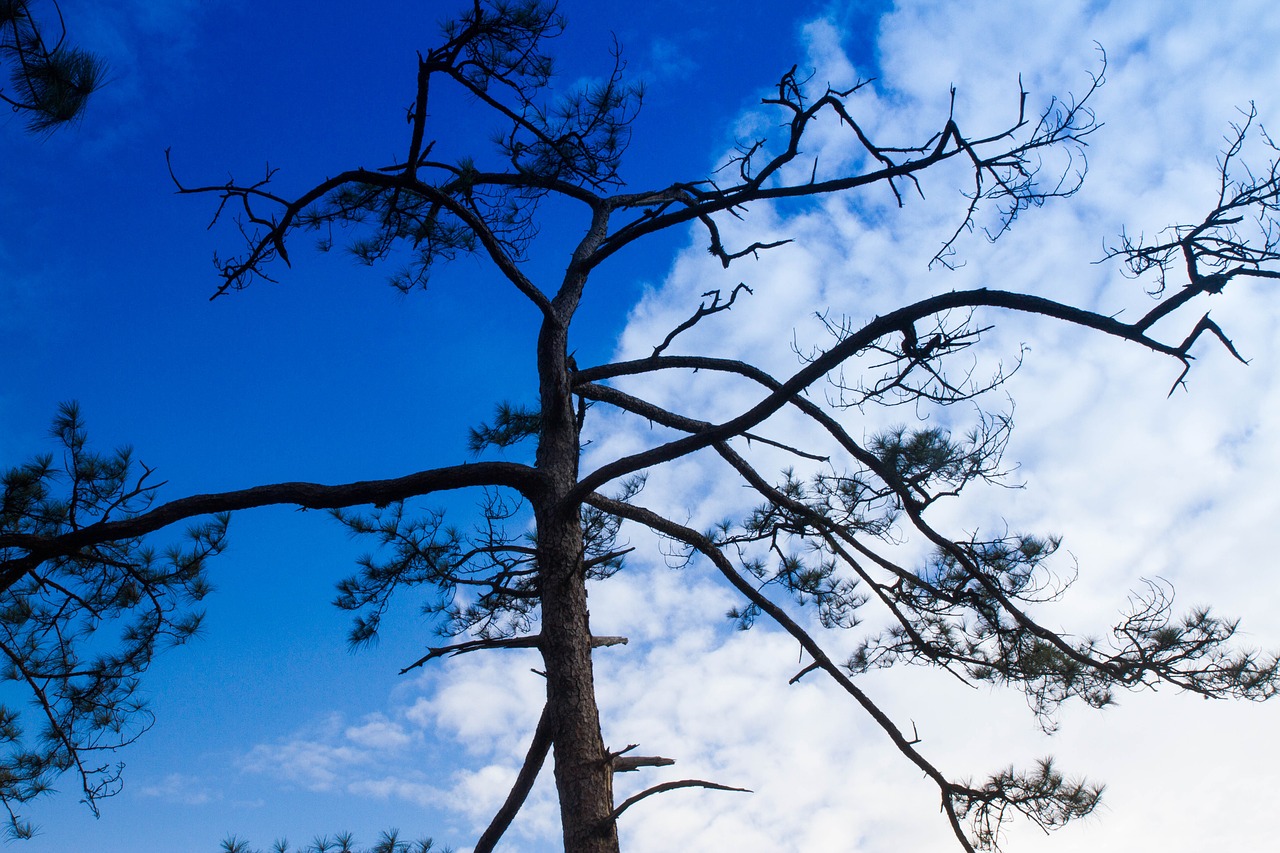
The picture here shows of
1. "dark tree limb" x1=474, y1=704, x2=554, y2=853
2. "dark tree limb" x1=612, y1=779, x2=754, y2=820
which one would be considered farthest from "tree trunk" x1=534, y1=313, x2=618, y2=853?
"dark tree limb" x1=474, y1=704, x2=554, y2=853

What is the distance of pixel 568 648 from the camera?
3.16 m

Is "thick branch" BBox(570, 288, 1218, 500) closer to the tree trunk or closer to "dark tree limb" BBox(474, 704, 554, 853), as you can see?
the tree trunk

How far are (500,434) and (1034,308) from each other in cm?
283

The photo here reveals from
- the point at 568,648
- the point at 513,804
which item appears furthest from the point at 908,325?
the point at 513,804

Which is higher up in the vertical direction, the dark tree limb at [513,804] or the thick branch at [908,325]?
the thick branch at [908,325]

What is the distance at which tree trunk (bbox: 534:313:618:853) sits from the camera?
9.61ft

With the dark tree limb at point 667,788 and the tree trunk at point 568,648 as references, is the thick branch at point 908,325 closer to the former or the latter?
the tree trunk at point 568,648

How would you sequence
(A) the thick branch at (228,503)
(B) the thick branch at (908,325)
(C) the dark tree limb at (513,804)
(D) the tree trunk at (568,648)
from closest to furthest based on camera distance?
(B) the thick branch at (908,325), (D) the tree trunk at (568,648), (A) the thick branch at (228,503), (C) the dark tree limb at (513,804)

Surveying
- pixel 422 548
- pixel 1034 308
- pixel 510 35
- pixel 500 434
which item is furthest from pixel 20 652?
pixel 1034 308

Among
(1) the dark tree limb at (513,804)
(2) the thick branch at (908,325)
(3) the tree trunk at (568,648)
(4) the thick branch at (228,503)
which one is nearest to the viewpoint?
(2) the thick branch at (908,325)

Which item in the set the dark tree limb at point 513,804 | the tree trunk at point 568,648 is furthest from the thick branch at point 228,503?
the dark tree limb at point 513,804

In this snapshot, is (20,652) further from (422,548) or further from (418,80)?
(418,80)

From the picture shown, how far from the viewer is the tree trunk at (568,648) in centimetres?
293

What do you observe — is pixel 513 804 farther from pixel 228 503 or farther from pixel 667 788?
pixel 228 503
